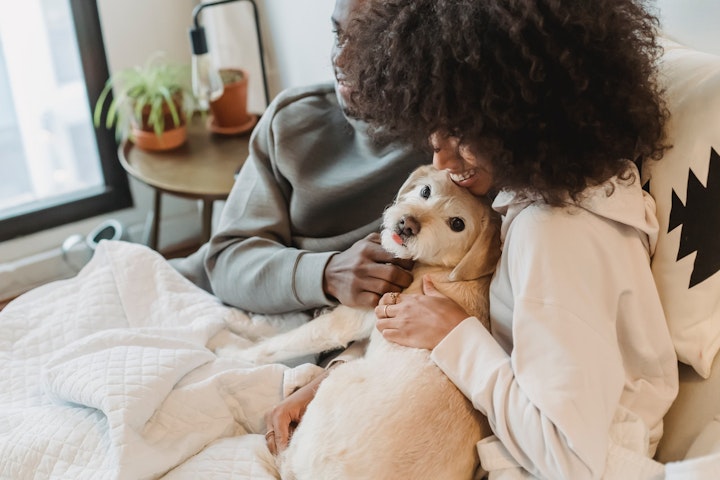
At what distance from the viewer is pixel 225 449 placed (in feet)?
3.97

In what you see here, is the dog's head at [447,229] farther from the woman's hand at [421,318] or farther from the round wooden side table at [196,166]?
the round wooden side table at [196,166]

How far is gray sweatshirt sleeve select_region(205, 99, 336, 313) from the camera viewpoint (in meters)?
1.42

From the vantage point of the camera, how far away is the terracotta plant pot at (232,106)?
2.16 m

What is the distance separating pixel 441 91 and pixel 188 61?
78.1 inches

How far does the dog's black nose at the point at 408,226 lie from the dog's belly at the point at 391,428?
0.19m

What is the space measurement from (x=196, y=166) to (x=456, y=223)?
3.82 feet

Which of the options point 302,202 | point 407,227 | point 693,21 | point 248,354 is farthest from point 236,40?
point 693,21

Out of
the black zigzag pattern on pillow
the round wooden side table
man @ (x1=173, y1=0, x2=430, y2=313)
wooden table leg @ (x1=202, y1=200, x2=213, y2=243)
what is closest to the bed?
the black zigzag pattern on pillow

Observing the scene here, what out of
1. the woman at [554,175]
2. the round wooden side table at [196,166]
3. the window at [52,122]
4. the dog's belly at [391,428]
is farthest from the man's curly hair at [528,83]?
the window at [52,122]

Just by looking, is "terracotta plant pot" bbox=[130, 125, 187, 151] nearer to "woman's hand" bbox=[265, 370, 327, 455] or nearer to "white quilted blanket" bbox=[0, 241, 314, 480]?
"white quilted blanket" bbox=[0, 241, 314, 480]

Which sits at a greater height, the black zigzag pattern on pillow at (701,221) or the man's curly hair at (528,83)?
the man's curly hair at (528,83)

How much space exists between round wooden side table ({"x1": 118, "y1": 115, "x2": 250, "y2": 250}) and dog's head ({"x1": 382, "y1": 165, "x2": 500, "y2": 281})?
2.92 ft

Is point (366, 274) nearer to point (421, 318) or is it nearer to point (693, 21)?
point (421, 318)

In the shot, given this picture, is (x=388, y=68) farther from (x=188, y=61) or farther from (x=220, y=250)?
(x=188, y=61)
